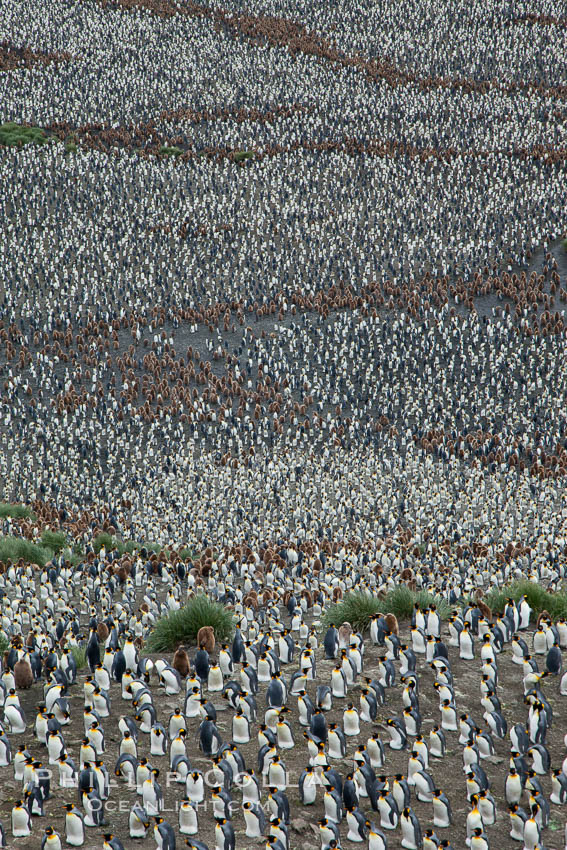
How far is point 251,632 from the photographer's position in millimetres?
15953

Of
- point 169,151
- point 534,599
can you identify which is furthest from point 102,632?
point 169,151

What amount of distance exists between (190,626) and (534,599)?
6.39 metres

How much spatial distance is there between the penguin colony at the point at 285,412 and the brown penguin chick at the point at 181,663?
5 centimetres

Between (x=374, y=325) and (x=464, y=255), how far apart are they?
1198 cm

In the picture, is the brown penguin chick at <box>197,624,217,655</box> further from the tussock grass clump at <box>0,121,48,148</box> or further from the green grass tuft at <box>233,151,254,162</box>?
the tussock grass clump at <box>0,121,48,148</box>

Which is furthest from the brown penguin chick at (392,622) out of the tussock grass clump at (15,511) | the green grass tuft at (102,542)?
the tussock grass clump at (15,511)

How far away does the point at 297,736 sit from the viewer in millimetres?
12281

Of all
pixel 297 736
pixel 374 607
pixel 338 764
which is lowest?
pixel 374 607

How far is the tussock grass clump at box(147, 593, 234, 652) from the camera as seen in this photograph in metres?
15.5

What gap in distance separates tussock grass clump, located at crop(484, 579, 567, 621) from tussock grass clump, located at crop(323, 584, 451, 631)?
1.01 meters

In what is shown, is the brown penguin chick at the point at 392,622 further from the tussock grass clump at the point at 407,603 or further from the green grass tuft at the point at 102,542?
the green grass tuft at the point at 102,542

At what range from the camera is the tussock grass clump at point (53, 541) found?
1133 inches

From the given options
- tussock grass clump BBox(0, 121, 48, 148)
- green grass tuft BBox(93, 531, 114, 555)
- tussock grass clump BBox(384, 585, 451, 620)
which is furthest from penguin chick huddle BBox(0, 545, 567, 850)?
tussock grass clump BBox(0, 121, 48, 148)

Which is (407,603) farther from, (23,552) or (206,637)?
(23,552)
